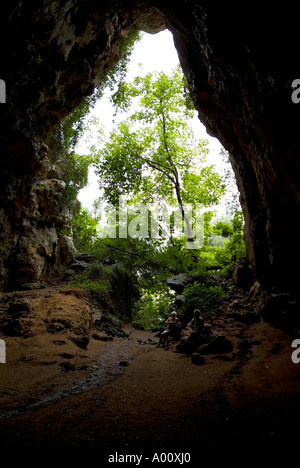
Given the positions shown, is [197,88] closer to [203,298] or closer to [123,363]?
[203,298]

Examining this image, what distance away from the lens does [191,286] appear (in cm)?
1262

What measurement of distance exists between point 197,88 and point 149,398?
34.0 ft

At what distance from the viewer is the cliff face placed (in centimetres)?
449

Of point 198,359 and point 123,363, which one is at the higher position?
point 198,359

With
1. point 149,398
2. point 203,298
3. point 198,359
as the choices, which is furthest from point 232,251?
point 149,398

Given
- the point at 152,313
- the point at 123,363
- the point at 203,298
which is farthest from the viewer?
the point at 152,313

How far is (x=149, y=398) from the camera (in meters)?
3.97

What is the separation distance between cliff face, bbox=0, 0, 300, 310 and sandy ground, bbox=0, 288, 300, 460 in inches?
151

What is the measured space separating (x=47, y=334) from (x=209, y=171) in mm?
16356

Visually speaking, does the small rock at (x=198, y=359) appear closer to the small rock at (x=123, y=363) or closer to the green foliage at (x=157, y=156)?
the small rock at (x=123, y=363)

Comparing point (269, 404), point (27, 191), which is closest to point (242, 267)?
point (269, 404)

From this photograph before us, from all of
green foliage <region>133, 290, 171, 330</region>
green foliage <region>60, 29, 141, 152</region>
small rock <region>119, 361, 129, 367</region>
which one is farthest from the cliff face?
green foliage <region>133, 290, 171, 330</region>

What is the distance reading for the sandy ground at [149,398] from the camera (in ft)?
8.82

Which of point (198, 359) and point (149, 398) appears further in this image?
point (198, 359)
